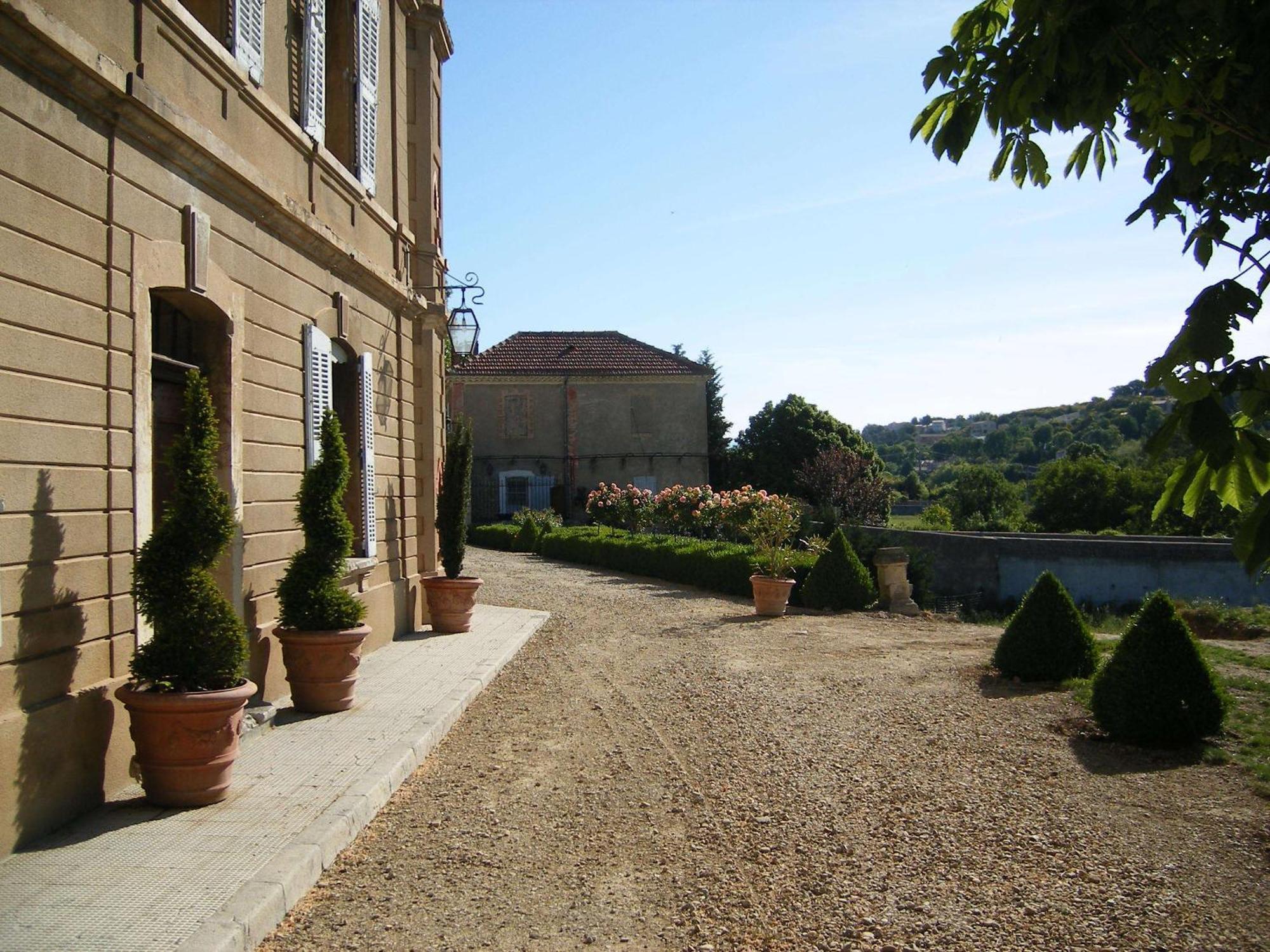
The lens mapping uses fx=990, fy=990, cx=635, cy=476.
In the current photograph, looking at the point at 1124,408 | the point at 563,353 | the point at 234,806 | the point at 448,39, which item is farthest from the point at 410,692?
the point at 1124,408

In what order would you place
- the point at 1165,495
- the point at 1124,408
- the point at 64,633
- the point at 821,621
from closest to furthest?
the point at 1165,495 < the point at 64,633 < the point at 821,621 < the point at 1124,408

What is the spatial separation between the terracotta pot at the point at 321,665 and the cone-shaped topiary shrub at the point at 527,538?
19443 millimetres

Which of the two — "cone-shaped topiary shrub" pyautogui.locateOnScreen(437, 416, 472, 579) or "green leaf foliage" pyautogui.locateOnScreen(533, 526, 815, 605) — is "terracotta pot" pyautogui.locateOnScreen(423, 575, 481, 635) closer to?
"cone-shaped topiary shrub" pyautogui.locateOnScreen(437, 416, 472, 579)

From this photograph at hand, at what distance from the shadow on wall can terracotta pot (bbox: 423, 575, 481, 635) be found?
6528 mm

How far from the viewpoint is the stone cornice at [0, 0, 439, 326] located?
4488 mm

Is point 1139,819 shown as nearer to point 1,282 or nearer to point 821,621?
point 1,282

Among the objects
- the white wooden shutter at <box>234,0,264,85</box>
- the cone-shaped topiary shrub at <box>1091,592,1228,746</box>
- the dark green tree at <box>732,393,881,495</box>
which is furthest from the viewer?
the dark green tree at <box>732,393,881,495</box>

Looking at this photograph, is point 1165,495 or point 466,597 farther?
point 466,597

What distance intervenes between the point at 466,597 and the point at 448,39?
7369mm

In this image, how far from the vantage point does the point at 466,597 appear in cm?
1157

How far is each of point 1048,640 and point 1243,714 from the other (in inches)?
65.7

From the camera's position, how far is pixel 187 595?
5020 millimetres

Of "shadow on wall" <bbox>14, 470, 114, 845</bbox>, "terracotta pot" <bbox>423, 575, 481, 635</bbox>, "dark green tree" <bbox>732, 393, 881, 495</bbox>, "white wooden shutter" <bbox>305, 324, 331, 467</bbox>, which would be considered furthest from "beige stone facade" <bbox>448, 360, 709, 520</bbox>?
"shadow on wall" <bbox>14, 470, 114, 845</bbox>

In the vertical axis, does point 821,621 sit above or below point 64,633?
below
